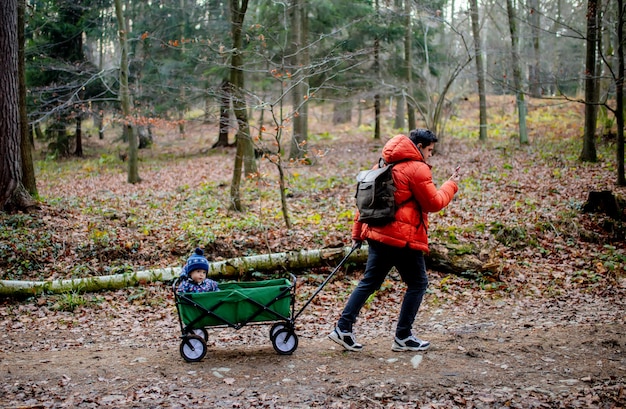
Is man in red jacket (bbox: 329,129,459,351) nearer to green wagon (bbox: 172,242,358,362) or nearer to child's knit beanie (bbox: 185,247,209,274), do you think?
green wagon (bbox: 172,242,358,362)

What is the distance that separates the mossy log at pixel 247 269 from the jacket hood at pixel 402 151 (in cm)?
342

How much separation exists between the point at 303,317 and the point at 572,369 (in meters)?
3.31

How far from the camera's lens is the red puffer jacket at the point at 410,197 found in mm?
4742

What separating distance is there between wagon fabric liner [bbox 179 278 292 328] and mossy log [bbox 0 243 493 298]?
8.97 ft

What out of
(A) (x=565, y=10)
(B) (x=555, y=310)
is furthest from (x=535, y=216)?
(A) (x=565, y=10)

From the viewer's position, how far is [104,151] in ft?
86.8

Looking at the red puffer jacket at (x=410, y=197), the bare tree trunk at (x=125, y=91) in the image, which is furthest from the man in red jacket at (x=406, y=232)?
the bare tree trunk at (x=125, y=91)

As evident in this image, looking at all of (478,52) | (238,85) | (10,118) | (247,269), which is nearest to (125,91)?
(10,118)

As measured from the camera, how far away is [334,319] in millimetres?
6652

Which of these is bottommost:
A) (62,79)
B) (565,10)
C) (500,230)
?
(500,230)

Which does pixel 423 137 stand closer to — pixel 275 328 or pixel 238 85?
pixel 275 328

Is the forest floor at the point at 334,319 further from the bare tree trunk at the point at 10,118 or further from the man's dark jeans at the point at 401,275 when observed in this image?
the bare tree trunk at the point at 10,118

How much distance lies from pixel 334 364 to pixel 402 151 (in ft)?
7.12

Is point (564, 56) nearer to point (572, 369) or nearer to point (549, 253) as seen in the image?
point (549, 253)
